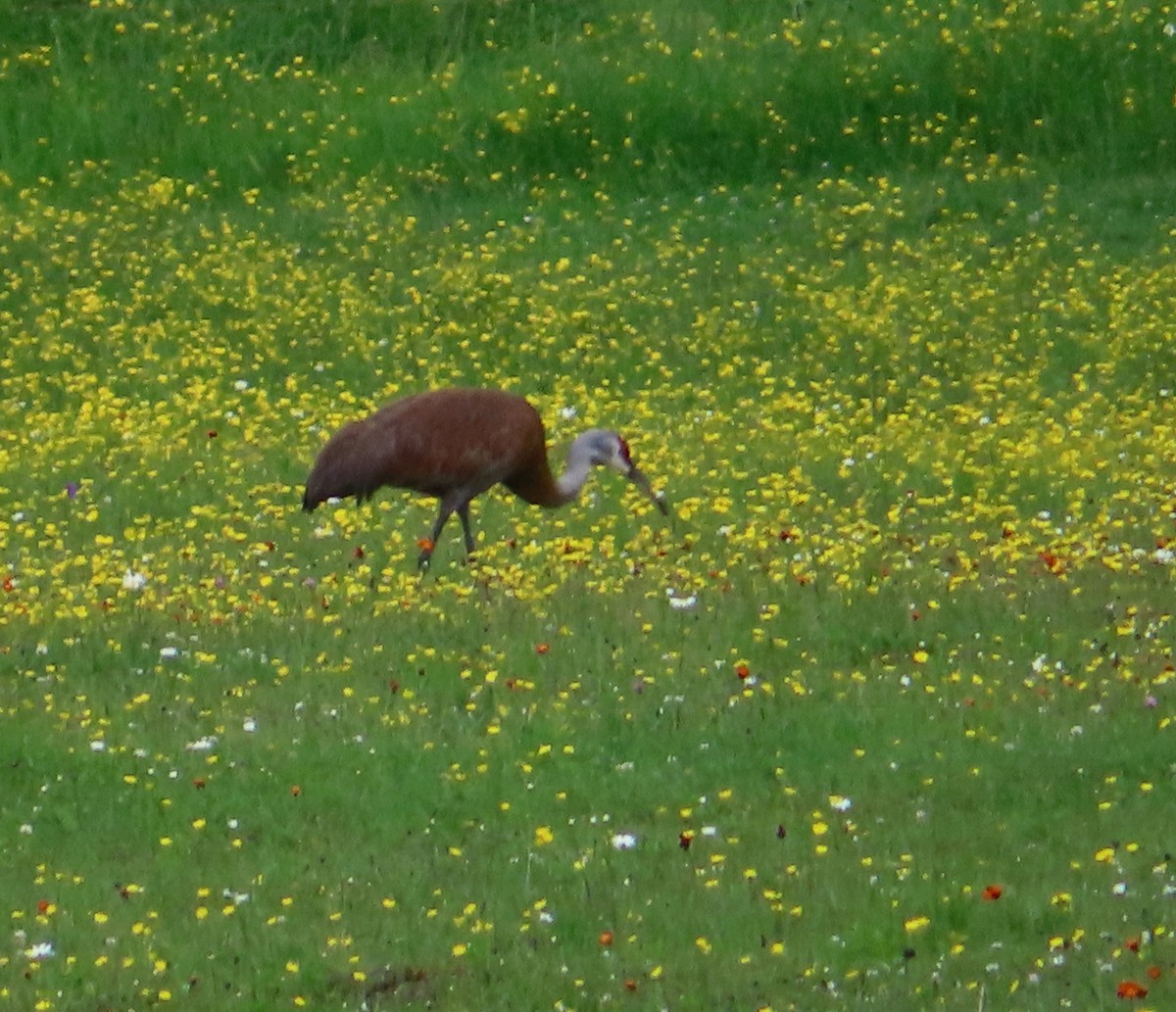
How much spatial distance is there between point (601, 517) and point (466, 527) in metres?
0.89

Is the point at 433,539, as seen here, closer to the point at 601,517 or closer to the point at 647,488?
the point at 601,517

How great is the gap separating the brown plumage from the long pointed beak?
2 cm

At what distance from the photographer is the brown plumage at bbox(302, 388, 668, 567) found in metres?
12.3

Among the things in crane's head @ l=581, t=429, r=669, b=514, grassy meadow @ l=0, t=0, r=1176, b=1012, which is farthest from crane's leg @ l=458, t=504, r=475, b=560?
crane's head @ l=581, t=429, r=669, b=514

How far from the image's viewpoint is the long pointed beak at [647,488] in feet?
42.5

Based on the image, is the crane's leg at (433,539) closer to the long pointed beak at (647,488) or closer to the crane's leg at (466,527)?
the crane's leg at (466,527)

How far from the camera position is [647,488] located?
13.2 metres

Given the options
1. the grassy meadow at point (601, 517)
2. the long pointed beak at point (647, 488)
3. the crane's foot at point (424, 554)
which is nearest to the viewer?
the grassy meadow at point (601, 517)

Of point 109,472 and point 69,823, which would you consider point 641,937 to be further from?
point 109,472

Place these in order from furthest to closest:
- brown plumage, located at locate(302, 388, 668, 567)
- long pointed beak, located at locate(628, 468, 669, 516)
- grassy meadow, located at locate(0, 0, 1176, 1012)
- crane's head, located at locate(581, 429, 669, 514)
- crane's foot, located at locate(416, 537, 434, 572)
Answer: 1. crane's head, located at locate(581, 429, 669, 514)
2. long pointed beak, located at locate(628, 468, 669, 516)
3. brown plumage, located at locate(302, 388, 668, 567)
4. crane's foot, located at locate(416, 537, 434, 572)
5. grassy meadow, located at locate(0, 0, 1176, 1012)

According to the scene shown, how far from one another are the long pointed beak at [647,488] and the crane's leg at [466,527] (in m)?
0.93

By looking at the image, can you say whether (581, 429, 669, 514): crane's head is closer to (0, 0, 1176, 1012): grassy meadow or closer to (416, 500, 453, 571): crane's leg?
(0, 0, 1176, 1012): grassy meadow

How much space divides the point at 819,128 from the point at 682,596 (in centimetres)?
1109

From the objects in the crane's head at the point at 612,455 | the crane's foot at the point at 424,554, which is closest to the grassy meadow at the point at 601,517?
the crane's foot at the point at 424,554
